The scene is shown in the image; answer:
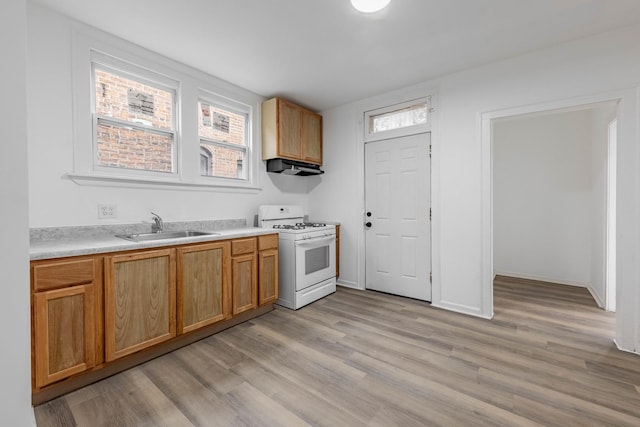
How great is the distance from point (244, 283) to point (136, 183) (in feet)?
4.55

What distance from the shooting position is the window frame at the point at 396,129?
3373 millimetres

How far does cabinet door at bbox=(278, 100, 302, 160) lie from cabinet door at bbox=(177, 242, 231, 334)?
1625mm

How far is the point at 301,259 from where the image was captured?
3.31 meters

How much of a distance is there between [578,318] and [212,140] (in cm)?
440

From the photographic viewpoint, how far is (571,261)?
Result: 402cm

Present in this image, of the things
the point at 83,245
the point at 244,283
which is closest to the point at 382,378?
the point at 244,283

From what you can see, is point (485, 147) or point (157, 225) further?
point (485, 147)

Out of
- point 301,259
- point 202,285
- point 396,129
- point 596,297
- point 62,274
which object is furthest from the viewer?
point 396,129

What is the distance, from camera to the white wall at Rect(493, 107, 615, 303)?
3.80 metres

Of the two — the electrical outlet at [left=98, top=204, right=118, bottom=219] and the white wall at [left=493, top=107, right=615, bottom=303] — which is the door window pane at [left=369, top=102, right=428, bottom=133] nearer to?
the white wall at [left=493, top=107, right=615, bottom=303]

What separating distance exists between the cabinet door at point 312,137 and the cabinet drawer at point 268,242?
53.5 inches

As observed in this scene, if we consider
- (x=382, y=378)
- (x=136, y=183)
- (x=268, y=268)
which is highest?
(x=136, y=183)

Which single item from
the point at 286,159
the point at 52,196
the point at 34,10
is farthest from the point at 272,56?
the point at 52,196

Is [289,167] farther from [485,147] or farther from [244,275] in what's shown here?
[485,147]
